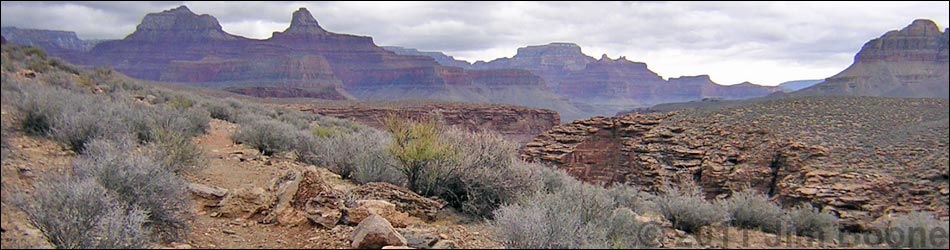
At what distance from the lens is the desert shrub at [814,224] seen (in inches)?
230

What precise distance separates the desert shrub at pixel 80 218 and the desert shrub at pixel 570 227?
321cm

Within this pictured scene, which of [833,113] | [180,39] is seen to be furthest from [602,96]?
[833,113]

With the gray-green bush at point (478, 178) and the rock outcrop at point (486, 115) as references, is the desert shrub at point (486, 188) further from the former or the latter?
the rock outcrop at point (486, 115)

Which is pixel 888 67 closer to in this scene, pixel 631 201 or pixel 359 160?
pixel 631 201

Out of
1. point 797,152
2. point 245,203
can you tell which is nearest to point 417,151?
point 245,203

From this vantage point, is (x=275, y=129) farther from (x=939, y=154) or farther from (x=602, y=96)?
(x=602, y=96)

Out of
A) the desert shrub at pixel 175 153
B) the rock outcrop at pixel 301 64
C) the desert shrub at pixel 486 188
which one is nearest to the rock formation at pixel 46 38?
the desert shrub at pixel 175 153

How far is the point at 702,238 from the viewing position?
6.19 metres

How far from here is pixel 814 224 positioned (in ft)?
20.3

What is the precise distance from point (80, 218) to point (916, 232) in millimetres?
6850

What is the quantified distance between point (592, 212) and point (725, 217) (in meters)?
1.95

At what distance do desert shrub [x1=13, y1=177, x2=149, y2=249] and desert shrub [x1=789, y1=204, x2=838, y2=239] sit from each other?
6551mm

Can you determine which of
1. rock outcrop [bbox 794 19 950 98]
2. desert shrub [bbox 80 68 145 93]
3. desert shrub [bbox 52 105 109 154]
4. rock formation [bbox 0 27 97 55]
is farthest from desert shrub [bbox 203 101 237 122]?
rock outcrop [bbox 794 19 950 98]

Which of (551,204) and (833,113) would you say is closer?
(551,204)
